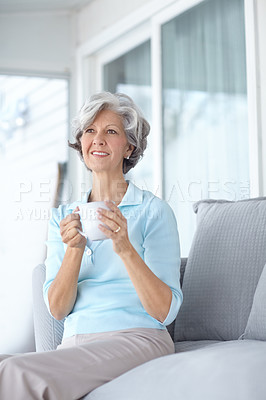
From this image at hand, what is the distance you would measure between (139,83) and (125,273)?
2.46 meters

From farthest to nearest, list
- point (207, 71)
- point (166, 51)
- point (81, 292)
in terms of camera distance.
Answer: point (166, 51), point (207, 71), point (81, 292)

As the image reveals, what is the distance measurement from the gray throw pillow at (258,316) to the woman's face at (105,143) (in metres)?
0.59

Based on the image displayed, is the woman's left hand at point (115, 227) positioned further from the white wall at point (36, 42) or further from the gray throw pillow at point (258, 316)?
the white wall at point (36, 42)

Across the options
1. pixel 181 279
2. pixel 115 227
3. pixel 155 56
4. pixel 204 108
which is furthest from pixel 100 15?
pixel 115 227

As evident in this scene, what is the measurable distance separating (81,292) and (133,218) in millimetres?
276

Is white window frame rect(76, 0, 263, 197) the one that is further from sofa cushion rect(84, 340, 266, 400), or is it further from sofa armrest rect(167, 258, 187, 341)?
sofa cushion rect(84, 340, 266, 400)

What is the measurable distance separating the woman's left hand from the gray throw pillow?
0.42 meters

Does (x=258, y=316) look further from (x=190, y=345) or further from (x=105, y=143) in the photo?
(x=105, y=143)

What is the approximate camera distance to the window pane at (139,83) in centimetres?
395

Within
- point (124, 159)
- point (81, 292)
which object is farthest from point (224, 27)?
point (81, 292)

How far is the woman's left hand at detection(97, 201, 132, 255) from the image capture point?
1.60m

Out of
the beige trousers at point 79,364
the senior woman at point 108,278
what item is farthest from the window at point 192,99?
the beige trousers at point 79,364

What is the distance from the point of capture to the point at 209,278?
207 centimetres

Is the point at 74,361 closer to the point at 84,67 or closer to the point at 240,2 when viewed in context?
the point at 240,2
